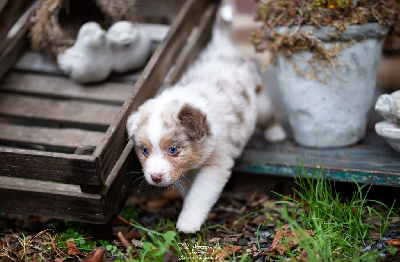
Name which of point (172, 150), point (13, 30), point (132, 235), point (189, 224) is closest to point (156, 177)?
point (172, 150)

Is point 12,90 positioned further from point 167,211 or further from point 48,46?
point 167,211

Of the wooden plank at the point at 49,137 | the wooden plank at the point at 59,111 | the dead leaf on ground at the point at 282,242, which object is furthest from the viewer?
the wooden plank at the point at 59,111

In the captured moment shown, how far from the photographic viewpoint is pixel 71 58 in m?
4.03

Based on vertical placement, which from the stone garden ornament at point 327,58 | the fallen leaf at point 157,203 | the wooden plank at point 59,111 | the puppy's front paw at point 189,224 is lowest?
the fallen leaf at point 157,203

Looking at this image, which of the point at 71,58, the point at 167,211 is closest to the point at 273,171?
the point at 167,211

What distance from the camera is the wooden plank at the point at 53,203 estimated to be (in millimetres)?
3053

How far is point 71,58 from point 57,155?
1403mm

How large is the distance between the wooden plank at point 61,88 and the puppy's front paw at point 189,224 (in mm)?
1366

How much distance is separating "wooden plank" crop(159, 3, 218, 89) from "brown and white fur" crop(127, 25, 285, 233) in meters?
0.10

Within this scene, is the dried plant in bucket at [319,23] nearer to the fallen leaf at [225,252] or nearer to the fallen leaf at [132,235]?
the fallen leaf at [225,252]

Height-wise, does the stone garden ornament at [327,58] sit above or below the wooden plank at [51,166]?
above

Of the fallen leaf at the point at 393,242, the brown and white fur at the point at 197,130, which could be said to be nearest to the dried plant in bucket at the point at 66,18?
the brown and white fur at the point at 197,130

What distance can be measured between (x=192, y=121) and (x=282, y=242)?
40.0 inches

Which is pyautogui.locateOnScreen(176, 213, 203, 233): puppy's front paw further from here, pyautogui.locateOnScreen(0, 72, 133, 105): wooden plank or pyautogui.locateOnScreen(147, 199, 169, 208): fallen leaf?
pyautogui.locateOnScreen(0, 72, 133, 105): wooden plank
